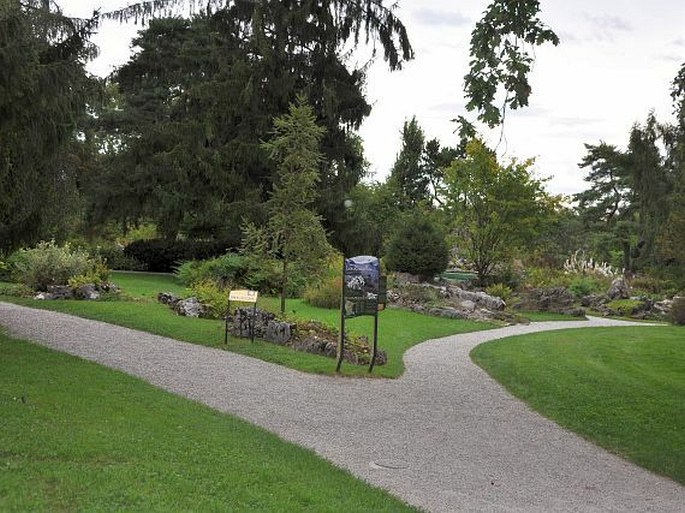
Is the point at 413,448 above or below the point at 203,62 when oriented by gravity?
below

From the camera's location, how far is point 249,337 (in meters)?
13.4

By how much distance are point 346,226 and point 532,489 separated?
20.1 m

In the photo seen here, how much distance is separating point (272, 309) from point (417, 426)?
845 cm

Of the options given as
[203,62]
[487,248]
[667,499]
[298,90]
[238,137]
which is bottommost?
[667,499]

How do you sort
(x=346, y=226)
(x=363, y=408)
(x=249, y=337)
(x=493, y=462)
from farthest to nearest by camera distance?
(x=346, y=226) < (x=249, y=337) < (x=363, y=408) < (x=493, y=462)

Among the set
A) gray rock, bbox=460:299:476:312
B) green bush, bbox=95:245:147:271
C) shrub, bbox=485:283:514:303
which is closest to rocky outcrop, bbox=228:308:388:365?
gray rock, bbox=460:299:476:312

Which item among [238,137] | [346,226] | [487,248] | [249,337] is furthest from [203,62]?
[249,337]

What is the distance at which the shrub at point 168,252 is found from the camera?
2762 cm

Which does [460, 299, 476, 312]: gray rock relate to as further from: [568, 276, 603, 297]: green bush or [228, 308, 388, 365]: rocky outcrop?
[228, 308, 388, 365]: rocky outcrop

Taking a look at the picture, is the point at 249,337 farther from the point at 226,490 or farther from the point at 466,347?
the point at 226,490

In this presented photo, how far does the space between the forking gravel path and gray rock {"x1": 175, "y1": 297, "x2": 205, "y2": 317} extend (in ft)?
8.47

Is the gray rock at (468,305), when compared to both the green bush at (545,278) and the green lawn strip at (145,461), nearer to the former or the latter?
the green bush at (545,278)

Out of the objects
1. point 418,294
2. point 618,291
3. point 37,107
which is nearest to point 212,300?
point 37,107

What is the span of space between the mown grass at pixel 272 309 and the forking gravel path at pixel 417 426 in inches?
17.9
